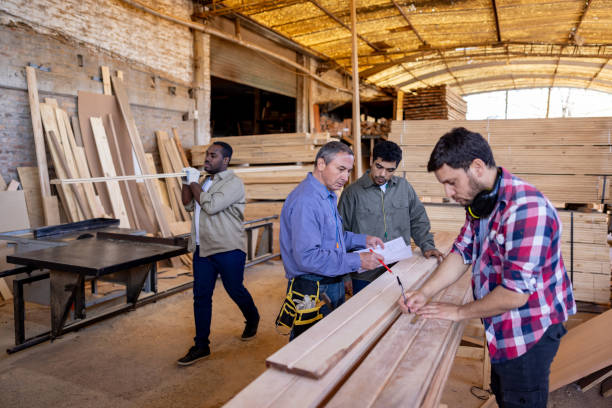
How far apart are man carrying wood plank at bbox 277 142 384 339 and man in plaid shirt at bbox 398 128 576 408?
2.48ft

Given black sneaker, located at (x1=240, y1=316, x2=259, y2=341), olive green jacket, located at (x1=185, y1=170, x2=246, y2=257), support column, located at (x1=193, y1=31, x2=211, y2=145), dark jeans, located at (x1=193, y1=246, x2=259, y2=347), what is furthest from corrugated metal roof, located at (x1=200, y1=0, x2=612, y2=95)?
black sneaker, located at (x1=240, y1=316, x2=259, y2=341)

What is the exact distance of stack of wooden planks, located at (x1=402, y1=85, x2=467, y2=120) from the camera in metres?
11.6

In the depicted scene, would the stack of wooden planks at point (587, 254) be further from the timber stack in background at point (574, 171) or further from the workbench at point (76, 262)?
the workbench at point (76, 262)

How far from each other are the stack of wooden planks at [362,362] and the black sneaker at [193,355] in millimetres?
2173

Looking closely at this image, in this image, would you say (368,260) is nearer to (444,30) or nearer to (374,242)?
(374,242)

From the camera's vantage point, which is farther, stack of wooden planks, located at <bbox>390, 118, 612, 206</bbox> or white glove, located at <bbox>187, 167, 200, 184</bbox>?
stack of wooden planks, located at <bbox>390, 118, 612, 206</bbox>

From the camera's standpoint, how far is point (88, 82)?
280 inches

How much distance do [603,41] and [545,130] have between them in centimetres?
1097

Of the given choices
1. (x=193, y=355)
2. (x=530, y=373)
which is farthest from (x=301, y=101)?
(x=530, y=373)

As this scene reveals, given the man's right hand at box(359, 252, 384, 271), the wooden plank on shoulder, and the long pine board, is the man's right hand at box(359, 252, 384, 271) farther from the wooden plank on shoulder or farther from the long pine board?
the wooden plank on shoulder

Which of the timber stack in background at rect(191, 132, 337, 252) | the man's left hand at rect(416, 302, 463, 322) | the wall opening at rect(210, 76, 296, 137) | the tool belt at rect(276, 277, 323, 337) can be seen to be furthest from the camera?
the wall opening at rect(210, 76, 296, 137)

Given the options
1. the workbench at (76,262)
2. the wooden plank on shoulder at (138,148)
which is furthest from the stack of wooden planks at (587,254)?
the wooden plank on shoulder at (138,148)

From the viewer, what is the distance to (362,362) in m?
1.58

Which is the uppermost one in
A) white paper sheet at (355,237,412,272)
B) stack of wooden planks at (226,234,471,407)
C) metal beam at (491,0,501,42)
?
metal beam at (491,0,501,42)
